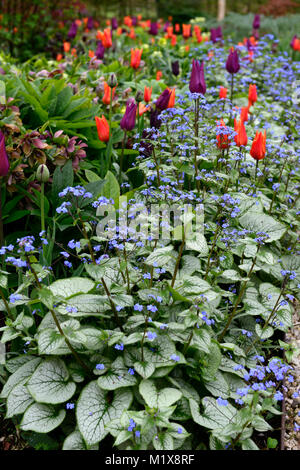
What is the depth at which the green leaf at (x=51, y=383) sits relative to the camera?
1.66 meters

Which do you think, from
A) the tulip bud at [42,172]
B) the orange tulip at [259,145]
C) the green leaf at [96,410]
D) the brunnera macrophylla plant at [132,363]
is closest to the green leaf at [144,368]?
the brunnera macrophylla plant at [132,363]

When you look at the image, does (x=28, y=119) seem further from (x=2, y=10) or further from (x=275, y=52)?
(x=2, y=10)

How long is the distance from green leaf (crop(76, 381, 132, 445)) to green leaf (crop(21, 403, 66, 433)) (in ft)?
0.33

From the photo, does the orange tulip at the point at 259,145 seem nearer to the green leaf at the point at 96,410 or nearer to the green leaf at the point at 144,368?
the green leaf at the point at 144,368

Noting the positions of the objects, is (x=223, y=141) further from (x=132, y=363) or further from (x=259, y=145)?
(x=132, y=363)

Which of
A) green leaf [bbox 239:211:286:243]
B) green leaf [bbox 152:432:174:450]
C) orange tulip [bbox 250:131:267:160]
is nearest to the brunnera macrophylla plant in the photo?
green leaf [bbox 152:432:174:450]

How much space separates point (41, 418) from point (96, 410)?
199 millimetres

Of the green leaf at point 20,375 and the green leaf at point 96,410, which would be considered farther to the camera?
the green leaf at point 20,375

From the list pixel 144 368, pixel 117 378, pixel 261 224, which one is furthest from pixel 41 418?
pixel 261 224

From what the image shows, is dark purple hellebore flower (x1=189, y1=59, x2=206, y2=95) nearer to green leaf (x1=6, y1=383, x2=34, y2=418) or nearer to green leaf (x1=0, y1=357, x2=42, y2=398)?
green leaf (x1=0, y1=357, x2=42, y2=398)

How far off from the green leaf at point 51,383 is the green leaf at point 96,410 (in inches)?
2.5

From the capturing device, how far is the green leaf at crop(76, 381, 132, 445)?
1576 mm

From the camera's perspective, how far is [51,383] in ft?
5.67
